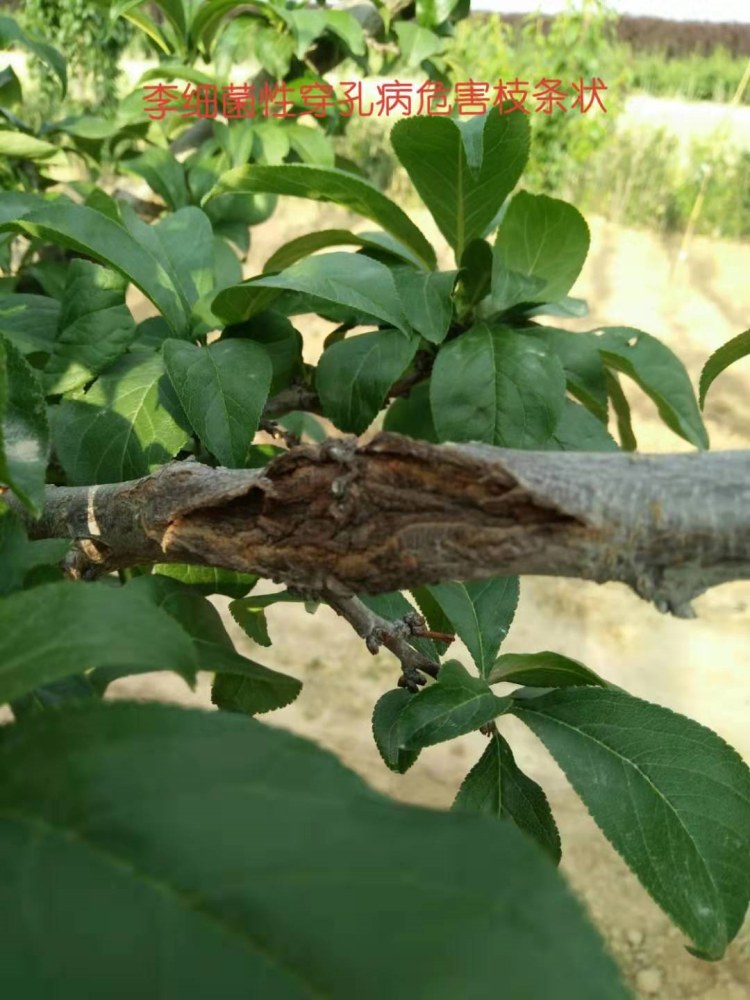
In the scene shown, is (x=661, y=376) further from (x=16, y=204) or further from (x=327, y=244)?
(x=16, y=204)

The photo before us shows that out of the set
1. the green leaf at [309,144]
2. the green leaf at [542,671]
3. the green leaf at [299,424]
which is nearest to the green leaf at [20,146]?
the green leaf at [309,144]

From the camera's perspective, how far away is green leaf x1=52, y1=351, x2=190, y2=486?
52cm

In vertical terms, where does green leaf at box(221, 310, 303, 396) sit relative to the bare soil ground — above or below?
above

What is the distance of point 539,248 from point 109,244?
0.81 feet

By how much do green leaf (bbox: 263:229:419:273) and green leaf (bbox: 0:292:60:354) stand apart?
0.14 meters

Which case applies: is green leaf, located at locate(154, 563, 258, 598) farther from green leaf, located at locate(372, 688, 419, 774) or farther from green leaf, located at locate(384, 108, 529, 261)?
green leaf, located at locate(384, 108, 529, 261)

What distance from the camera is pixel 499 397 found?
20.2 inches

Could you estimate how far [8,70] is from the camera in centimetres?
88

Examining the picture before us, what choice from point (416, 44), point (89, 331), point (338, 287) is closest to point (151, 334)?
point (89, 331)

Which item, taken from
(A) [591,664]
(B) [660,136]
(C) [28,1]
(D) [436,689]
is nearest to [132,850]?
(D) [436,689]

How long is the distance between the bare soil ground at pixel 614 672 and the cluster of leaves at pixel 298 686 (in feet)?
1.72

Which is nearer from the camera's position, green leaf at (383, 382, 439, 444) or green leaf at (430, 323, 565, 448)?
green leaf at (430, 323, 565, 448)

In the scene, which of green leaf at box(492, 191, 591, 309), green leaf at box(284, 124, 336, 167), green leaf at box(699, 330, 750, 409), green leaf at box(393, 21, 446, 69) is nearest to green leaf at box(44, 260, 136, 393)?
green leaf at box(492, 191, 591, 309)

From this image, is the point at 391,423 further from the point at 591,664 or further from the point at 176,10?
the point at 591,664
